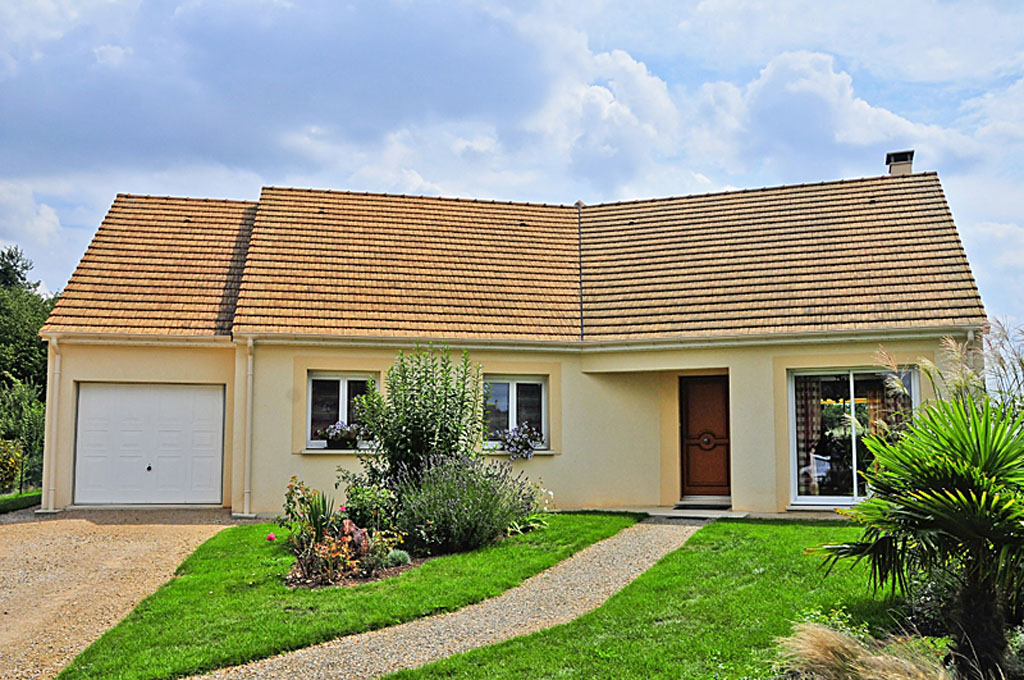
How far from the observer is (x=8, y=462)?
19.5m

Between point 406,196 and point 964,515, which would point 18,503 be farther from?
point 964,515

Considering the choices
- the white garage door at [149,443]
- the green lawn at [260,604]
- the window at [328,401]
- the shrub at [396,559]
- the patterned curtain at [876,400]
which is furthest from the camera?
the white garage door at [149,443]

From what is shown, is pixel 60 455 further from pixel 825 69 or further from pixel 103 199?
pixel 825 69

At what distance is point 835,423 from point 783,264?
11.3ft

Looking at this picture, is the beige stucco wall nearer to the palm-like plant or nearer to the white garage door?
the white garage door

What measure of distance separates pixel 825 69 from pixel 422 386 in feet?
25.4

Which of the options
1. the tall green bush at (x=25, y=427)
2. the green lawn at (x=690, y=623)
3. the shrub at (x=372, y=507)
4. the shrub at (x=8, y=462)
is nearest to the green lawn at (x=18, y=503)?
the shrub at (x=8, y=462)

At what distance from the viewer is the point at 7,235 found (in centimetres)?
4647

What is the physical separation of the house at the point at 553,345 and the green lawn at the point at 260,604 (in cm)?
428

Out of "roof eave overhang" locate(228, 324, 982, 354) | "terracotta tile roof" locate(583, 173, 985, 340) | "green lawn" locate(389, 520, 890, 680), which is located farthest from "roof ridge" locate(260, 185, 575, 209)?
"green lawn" locate(389, 520, 890, 680)

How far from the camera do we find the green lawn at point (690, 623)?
6.86 metres

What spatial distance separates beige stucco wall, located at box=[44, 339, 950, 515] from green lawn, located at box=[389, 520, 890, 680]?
4.95m

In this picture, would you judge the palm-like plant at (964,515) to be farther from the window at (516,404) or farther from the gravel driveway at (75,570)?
the window at (516,404)

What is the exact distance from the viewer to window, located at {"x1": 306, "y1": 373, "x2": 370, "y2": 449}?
15930 millimetres
